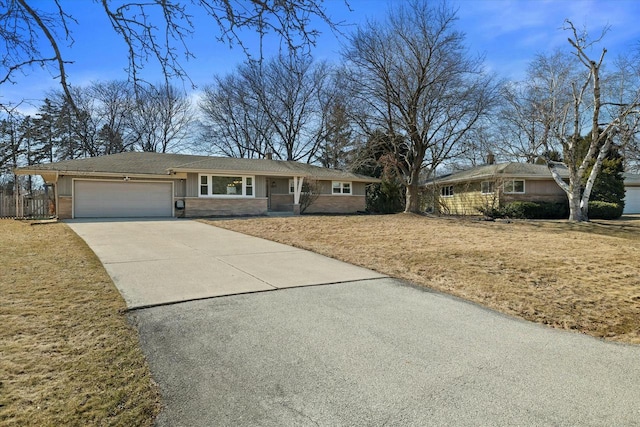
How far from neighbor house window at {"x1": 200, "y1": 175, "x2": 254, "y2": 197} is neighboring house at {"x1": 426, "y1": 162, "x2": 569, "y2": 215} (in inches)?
516

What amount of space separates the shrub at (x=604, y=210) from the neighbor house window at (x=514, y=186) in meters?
3.91

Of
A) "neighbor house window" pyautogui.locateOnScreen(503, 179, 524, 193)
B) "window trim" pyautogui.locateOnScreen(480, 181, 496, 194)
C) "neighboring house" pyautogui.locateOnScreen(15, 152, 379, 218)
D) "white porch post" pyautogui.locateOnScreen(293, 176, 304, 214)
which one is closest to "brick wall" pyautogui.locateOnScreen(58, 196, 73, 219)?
"neighboring house" pyautogui.locateOnScreen(15, 152, 379, 218)

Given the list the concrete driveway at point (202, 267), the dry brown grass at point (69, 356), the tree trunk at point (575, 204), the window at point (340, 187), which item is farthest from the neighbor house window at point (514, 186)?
the dry brown grass at point (69, 356)

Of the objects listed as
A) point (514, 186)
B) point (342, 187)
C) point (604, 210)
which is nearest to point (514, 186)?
point (514, 186)

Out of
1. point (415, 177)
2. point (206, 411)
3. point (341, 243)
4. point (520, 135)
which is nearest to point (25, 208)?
point (341, 243)

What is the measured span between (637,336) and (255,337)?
4.20 m

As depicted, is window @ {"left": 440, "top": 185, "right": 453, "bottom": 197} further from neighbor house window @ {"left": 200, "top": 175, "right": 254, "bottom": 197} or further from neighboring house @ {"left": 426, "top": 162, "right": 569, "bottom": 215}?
neighbor house window @ {"left": 200, "top": 175, "right": 254, "bottom": 197}

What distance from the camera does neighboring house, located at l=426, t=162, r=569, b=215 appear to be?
24.3 meters

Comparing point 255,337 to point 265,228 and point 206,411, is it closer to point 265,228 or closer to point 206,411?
point 206,411

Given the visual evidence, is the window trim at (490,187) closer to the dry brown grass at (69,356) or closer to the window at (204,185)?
the window at (204,185)

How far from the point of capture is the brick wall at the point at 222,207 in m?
20.6

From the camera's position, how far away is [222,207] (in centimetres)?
2127

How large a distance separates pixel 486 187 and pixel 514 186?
167cm

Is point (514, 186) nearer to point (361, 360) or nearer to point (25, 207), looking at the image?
point (361, 360)
